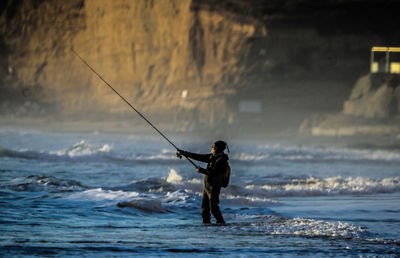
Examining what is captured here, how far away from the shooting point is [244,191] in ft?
48.8

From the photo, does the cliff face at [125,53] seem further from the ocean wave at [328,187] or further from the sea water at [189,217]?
the ocean wave at [328,187]

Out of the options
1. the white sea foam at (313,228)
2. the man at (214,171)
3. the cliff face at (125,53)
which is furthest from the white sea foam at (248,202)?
the cliff face at (125,53)

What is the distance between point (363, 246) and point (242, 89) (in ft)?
152

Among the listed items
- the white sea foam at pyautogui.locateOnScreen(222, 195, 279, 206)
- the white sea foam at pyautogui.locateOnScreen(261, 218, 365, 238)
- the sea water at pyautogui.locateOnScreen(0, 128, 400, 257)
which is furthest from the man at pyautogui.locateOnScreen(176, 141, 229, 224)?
the white sea foam at pyautogui.locateOnScreen(222, 195, 279, 206)

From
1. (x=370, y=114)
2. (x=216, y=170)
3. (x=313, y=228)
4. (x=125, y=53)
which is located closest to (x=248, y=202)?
(x=216, y=170)

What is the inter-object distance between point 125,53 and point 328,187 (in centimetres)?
4932

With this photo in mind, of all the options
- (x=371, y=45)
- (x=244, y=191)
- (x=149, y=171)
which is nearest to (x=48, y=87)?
(x=371, y=45)

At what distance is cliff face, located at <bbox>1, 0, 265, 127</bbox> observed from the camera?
55344 millimetres

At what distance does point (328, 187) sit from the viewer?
15539 mm

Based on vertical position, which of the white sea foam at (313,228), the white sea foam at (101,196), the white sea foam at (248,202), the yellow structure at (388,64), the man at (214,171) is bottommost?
the white sea foam at (313,228)

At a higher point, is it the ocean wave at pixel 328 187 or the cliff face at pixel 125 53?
the cliff face at pixel 125 53

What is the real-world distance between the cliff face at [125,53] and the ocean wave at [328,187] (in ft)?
119

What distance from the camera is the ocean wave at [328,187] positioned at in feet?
48.2

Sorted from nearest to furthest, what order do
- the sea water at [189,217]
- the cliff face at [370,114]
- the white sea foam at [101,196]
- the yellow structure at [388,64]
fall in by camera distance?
the sea water at [189,217] < the white sea foam at [101,196] < the cliff face at [370,114] < the yellow structure at [388,64]
